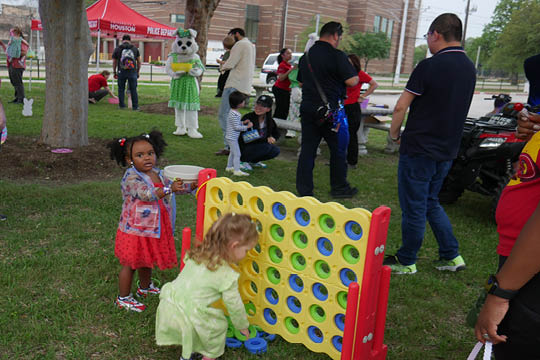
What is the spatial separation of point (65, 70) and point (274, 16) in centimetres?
6210

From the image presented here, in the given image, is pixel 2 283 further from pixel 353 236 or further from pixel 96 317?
pixel 353 236

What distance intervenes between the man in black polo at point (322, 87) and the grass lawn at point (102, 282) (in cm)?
58

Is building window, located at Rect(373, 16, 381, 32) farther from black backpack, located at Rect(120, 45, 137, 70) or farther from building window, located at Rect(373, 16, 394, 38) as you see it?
black backpack, located at Rect(120, 45, 137, 70)

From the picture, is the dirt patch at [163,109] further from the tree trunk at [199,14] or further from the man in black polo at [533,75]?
the man in black polo at [533,75]

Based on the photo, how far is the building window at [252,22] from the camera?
217 feet

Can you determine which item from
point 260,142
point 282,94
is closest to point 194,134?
point 282,94

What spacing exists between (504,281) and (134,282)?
2955 millimetres

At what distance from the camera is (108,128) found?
32.2ft

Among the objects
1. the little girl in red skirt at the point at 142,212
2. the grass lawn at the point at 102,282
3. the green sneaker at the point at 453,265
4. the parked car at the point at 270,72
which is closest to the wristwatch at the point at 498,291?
the grass lawn at the point at 102,282

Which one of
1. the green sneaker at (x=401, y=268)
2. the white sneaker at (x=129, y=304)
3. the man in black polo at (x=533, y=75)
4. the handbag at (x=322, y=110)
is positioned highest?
the man in black polo at (x=533, y=75)

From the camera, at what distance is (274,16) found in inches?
2598

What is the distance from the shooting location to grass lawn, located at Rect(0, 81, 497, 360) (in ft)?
9.94

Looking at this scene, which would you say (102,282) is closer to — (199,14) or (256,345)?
(256,345)

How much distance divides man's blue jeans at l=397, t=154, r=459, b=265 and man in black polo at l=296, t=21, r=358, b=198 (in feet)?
6.05
